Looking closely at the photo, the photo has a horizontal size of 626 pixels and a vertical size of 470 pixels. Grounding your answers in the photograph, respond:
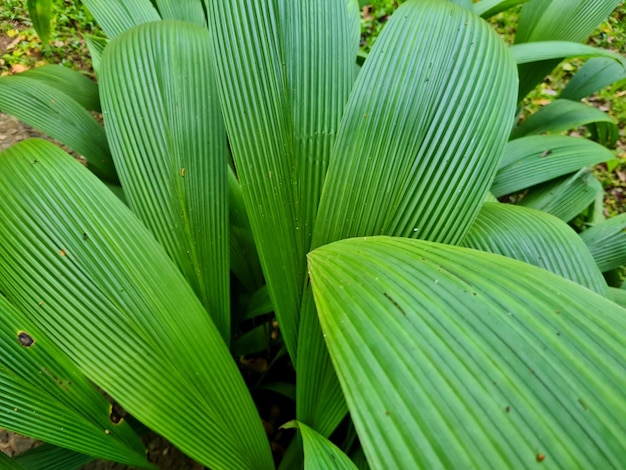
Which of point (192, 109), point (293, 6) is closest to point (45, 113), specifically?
point (192, 109)

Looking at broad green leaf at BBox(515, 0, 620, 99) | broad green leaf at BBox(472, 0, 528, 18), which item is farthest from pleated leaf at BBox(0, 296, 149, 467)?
broad green leaf at BBox(515, 0, 620, 99)

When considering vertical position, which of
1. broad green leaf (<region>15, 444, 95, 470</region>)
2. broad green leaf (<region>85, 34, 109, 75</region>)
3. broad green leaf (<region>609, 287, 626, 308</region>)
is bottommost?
broad green leaf (<region>15, 444, 95, 470</region>)

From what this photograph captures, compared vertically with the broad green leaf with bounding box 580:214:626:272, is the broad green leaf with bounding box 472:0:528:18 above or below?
above

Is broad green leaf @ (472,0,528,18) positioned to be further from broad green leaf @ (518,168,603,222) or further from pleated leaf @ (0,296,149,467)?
pleated leaf @ (0,296,149,467)

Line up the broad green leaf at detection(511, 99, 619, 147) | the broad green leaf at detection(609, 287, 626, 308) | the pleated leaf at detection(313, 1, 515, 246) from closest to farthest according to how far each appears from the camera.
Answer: the pleated leaf at detection(313, 1, 515, 246) → the broad green leaf at detection(609, 287, 626, 308) → the broad green leaf at detection(511, 99, 619, 147)

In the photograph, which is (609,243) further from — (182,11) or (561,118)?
(182,11)

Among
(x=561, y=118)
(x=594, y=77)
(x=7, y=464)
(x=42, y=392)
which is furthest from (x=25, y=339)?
(x=594, y=77)

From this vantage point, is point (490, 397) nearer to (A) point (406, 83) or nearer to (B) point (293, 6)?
(A) point (406, 83)
